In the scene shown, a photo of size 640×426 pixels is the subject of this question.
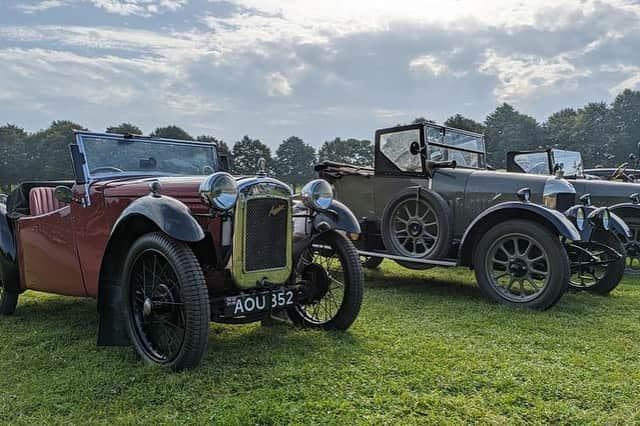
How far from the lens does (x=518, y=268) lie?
4.82 meters

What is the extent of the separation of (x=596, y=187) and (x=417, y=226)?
3407 millimetres

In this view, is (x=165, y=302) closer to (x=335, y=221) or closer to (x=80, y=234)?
(x=80, y=234)

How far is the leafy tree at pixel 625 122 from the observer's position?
3734 cm

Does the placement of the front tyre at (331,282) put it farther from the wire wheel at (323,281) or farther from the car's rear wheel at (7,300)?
the car's rear wheel at (7,300)

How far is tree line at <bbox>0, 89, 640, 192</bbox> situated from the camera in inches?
1120

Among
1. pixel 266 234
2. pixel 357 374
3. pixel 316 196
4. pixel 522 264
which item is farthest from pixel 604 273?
pixel 266 234

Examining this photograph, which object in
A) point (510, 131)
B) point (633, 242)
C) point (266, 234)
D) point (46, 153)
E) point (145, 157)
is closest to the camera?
point (266, 234)

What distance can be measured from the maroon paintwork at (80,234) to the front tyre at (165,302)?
337mm

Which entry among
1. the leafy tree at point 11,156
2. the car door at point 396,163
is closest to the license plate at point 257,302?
the car door at point 396,163

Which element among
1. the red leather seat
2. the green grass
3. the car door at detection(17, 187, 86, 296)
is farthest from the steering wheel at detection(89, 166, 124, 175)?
the green grass

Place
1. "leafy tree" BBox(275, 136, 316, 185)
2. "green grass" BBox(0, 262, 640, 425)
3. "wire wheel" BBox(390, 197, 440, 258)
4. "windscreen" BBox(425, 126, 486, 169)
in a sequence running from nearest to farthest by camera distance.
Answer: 1. "green grass" BBox(0, 262, 640, 425)
2. "wire wheel" BBox(390, 197, 440, 258)
3. "windscreen" BBox(425, 126, 486, 169)
4. "leafy tree" BBox(275, 136, 316, 185)

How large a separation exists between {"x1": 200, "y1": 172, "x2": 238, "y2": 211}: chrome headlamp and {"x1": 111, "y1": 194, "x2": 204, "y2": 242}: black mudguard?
16 cm

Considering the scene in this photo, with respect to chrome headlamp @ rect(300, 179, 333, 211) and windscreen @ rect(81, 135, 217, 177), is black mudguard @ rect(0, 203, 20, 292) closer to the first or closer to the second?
windscreen @ rect(81, 135, 217, 177)

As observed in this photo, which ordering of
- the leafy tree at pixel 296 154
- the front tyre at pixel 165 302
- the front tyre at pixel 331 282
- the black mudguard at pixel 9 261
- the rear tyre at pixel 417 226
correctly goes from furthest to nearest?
the leafy tree at pixel 296 154 → the rear tyre at pixel 417 226 → the black mudguard at pixel 9 261 → the front tyre at pixel 331 282 → the front tyre at pixel 165 302
